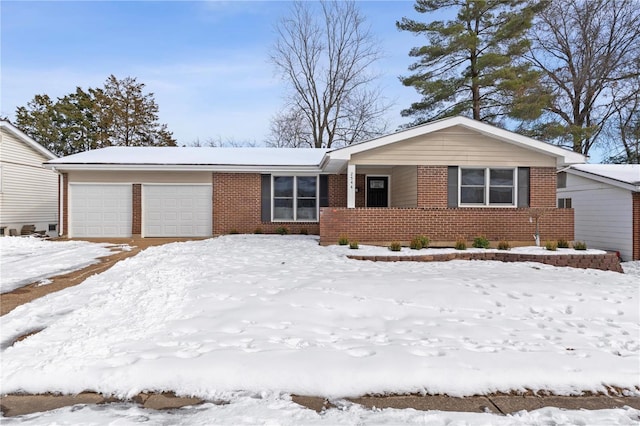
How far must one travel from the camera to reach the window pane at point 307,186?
15.7 metres

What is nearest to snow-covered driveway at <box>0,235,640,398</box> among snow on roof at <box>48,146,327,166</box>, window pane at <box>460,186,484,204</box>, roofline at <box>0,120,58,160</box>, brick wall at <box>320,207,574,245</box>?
brick wall at <box>320,207,574,245</box>

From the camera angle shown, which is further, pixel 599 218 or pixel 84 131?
pixel 84 131

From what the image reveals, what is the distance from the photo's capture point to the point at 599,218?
15.5 meters

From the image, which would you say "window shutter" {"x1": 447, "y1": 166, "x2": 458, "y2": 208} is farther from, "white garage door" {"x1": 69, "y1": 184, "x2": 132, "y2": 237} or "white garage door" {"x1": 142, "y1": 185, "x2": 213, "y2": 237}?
"white garage door" {"x1": 69, "y1": 184, "x2": 132, "y2": 237}

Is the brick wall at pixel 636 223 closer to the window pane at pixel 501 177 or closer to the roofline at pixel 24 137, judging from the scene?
the window pane at pixel 501 177

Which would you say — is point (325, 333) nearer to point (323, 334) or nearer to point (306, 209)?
point (323, 334)

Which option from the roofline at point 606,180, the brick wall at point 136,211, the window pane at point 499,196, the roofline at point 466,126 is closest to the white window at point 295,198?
the roofline at point 466,126

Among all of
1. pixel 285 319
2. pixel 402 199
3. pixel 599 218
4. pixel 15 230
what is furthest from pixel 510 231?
pixel 15 230

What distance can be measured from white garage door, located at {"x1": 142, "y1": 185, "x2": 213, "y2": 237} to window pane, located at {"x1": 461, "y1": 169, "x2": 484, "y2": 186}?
31.3ft

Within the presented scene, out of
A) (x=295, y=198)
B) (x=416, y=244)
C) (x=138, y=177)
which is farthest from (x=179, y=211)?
(x=416, y=244)

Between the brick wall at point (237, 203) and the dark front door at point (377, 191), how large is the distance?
4154 mm

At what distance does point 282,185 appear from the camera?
15.7m

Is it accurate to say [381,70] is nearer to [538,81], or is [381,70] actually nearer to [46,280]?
[538,81]

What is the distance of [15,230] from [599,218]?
24783mm
